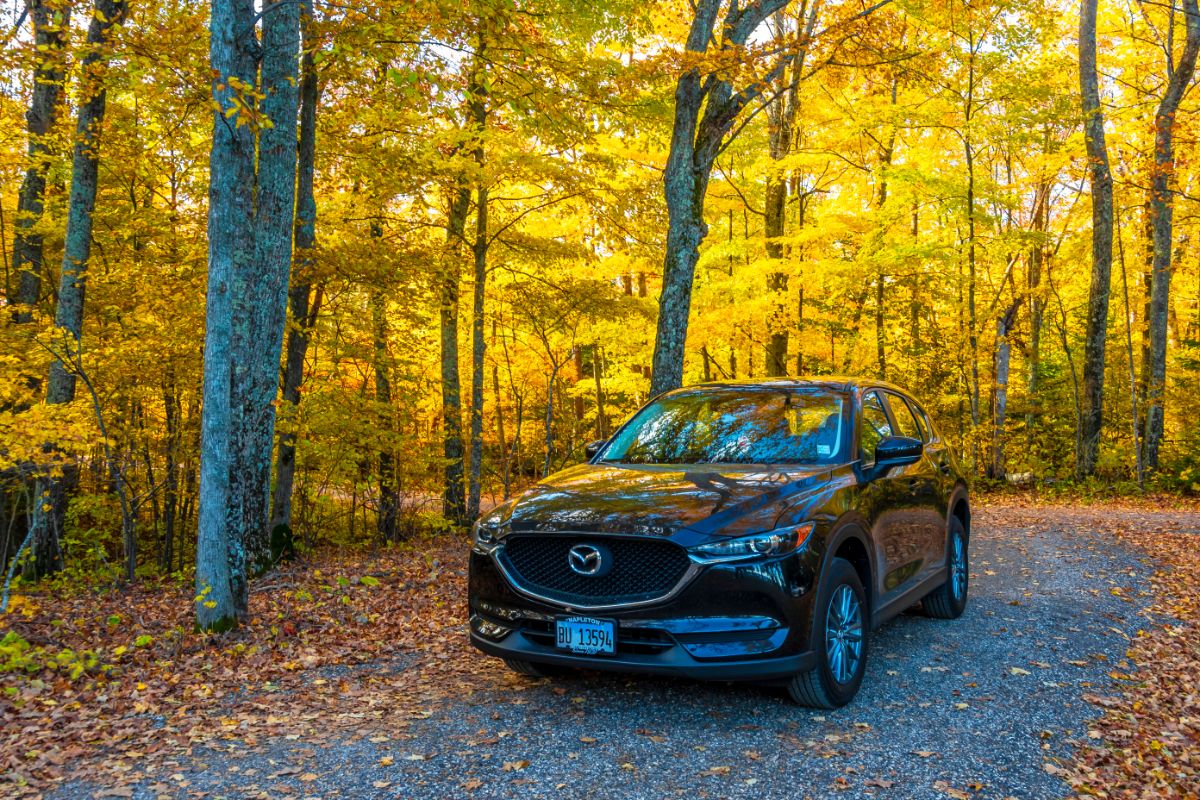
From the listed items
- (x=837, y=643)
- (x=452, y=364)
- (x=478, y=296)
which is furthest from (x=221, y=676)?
(x=452, y=364)

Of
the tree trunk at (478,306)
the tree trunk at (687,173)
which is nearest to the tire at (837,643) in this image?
the tree trunk at (687,173)

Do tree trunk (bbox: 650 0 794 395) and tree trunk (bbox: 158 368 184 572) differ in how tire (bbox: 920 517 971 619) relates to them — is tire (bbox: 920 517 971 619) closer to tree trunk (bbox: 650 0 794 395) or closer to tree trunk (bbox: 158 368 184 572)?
tree trunk (bbox: 650 0 794 395)

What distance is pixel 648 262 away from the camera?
48.5 feet

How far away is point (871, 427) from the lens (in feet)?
17.6

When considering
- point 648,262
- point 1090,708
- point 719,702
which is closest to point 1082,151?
point 648,262

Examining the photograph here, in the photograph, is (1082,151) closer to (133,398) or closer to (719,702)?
(719,702)

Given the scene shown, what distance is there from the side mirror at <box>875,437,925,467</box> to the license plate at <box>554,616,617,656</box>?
2.08 metres

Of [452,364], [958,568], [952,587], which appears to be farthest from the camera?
[452,364]

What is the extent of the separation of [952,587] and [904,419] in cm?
141

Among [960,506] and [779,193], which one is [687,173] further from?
[779,193]

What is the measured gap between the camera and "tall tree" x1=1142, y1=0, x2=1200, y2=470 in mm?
15515

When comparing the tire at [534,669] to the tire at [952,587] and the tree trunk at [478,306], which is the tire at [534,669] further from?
the tree trunk at [478,306]

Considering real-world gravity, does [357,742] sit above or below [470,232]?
below

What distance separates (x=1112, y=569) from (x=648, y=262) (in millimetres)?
8802
